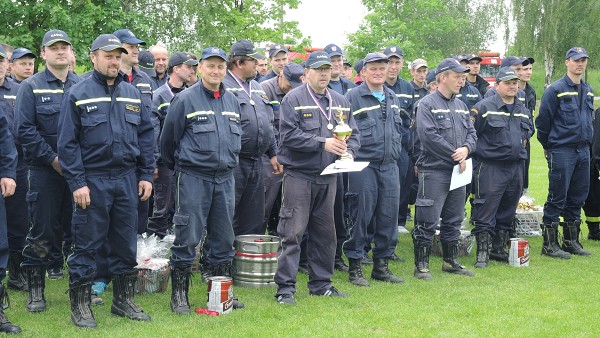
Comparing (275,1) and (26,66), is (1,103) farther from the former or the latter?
(275,1)

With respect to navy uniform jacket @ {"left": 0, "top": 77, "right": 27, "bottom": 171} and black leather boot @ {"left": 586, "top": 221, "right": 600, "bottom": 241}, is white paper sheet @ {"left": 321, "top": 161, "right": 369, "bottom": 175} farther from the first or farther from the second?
black leather boot @ {"left": 586, "top": 221, "right": 600, "bottom": 241}

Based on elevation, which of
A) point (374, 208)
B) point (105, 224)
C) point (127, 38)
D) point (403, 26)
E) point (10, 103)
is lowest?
point (374, 208)

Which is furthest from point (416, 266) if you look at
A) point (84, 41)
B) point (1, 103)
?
point (84, 41)

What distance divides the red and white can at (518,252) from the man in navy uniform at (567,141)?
90 cm

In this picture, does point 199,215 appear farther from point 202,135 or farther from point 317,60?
point 317,60

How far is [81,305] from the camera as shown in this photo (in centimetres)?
652

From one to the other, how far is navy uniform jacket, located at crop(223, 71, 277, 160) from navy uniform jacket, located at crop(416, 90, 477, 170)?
181 centimetres

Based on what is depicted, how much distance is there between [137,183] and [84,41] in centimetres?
1200

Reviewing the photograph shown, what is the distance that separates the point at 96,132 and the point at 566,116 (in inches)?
254

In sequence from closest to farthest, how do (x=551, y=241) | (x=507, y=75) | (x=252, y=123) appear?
1. (x=252, y=123)
2. (x=507, y=75)
3. (x=551, y=241)

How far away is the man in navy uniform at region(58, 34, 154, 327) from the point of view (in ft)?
21.1


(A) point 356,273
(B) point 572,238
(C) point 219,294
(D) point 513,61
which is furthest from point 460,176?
(C) point 219,294

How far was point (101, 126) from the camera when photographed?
6488 millimetres

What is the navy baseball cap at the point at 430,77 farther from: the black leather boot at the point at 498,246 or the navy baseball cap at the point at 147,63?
the navy baseball cap at the point at 147,63
